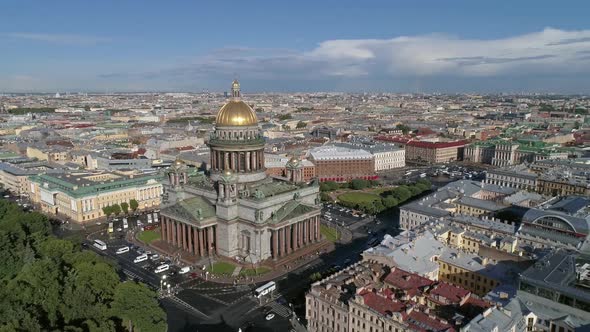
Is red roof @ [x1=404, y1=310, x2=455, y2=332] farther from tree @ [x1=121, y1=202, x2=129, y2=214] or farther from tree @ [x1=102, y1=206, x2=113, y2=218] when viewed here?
tree @ [x1=121, y1=202, x2=129, y2=214]

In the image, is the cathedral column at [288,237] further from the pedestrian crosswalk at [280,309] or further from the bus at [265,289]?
the pedestrian crosswalk at [280,309]

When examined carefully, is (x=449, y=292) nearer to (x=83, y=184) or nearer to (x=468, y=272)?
(x=468, y=272)

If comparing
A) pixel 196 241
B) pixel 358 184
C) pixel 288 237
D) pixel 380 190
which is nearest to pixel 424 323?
pixel 288 237

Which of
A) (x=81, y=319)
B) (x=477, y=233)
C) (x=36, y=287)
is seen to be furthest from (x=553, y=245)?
(x=36, y=287)

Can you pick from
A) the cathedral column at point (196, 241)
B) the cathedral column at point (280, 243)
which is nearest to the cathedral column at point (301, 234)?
the cathedral column at point (280, 243)

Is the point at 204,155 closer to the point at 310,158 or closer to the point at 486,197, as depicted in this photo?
the point at 310,158

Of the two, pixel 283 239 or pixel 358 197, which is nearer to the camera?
pixel 283 239

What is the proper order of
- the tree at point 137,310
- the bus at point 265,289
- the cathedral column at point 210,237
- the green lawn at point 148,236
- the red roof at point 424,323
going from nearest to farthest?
the red roof at point 424,323 < the tree at point 137,310 < the bus at point 265,289 < the cathedral column at point 210,237 < the green lawn at point 148,236
